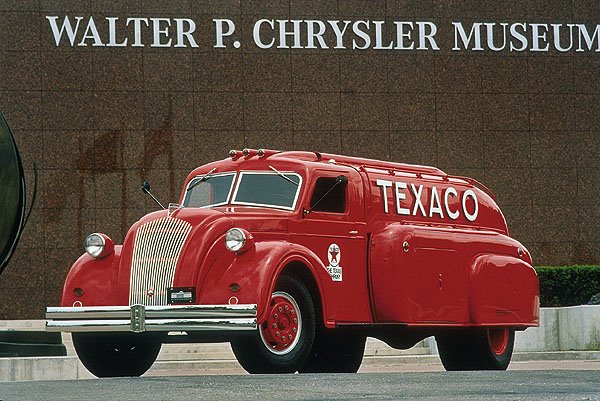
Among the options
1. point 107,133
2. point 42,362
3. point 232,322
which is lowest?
point 42,362

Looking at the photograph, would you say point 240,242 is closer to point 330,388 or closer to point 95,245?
point 95,245

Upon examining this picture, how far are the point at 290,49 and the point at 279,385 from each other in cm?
1865

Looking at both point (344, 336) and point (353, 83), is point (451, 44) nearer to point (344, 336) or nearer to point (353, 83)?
point (353, 83)

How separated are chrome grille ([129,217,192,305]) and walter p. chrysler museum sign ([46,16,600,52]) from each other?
49.6ft

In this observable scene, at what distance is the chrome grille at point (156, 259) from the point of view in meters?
10.7

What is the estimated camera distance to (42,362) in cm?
1537

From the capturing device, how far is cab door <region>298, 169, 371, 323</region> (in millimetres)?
11578

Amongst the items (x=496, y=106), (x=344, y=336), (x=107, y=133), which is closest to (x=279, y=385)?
(x=344, y=336)

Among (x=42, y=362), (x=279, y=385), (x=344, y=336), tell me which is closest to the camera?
(x=279, y=385)

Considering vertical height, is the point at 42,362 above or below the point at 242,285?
below

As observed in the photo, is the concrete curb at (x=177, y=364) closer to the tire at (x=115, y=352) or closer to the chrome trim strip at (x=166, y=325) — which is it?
the tire at (x=115, y=352)

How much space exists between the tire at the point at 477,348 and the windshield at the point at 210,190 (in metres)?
2.98

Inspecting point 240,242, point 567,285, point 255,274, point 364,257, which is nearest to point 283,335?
point 255,274

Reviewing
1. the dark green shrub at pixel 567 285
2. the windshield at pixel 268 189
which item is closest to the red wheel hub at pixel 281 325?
the windshield at pixel 268 189
